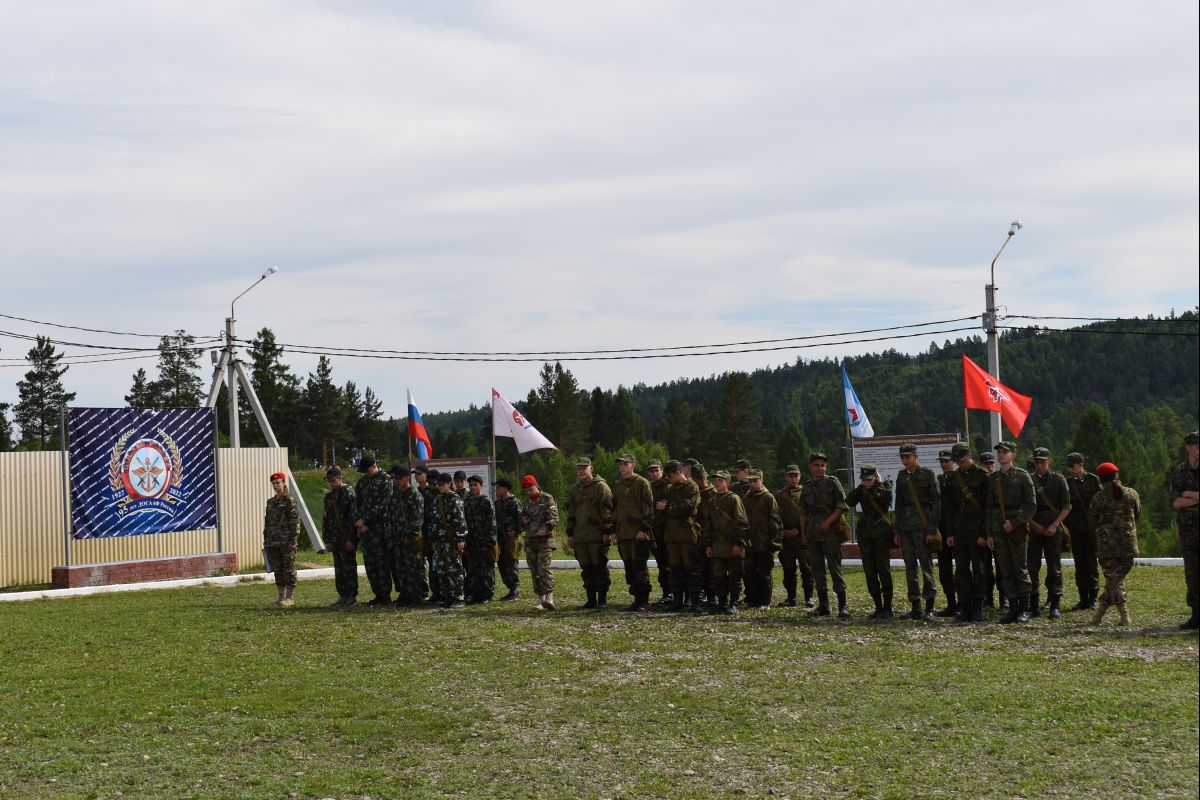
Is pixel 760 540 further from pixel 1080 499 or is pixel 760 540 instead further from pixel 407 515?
pixel 407 515

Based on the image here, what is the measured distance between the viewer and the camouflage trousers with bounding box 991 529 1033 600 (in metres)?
12.9

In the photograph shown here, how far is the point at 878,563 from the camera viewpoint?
13781 millimetres

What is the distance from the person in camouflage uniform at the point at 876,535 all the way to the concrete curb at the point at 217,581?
20.9 feet

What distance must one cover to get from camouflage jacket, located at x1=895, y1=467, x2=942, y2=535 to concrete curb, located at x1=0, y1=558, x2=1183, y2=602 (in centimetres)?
658

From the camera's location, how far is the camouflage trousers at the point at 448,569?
16.4 meters

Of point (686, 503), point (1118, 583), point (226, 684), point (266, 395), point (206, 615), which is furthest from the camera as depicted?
point (266, 395)

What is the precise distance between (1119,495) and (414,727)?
787 cm

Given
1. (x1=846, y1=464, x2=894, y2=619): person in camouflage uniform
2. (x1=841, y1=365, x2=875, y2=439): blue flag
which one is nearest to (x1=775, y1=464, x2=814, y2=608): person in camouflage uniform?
(x1=846, y1=464, x2=894, y2=619): person in camouflage uniform

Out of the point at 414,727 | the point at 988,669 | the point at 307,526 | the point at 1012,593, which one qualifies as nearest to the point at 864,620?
the point at 1012,593

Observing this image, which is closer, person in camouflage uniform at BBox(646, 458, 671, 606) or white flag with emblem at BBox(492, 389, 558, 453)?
person in camouflage uniform at BBox(646, 458, 671, 606)

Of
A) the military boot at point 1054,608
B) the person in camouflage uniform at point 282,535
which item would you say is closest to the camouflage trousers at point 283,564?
the person in camouflage uniform at point 282,535

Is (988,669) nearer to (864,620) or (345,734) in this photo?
(864,620)

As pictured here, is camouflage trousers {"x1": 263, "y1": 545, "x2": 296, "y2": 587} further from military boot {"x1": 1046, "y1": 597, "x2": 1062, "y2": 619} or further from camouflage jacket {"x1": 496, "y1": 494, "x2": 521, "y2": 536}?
military boot {"x1": 1046, "y1": 597, "x2": 1062, "y2": 619}

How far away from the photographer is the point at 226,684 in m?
10.5
